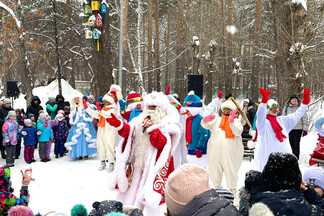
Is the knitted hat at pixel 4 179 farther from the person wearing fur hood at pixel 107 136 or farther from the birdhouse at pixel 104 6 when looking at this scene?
the birdhouse at pixel 104 6

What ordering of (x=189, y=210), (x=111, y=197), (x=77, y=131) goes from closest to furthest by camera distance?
(x=189, y=210)
(x=111, y=197)
(x=77, y=131)

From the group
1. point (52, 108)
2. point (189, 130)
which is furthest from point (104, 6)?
point (189, 130)

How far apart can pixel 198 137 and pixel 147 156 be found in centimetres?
186

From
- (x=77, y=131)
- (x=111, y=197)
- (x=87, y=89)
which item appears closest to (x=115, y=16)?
(x=87, y=89)

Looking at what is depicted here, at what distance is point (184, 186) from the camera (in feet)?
6.54

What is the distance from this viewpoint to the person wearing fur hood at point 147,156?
4148 mm

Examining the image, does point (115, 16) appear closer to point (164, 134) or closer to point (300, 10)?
point (300, 10)

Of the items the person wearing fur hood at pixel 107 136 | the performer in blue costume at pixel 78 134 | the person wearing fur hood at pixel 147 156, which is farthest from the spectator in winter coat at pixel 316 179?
the performer in blue costume at pixel 78 134

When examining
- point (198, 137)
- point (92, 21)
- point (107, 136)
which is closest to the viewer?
point (198, 137)

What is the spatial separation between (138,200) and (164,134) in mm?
921

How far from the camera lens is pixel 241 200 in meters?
2.53

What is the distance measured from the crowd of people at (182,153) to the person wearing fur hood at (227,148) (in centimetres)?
2

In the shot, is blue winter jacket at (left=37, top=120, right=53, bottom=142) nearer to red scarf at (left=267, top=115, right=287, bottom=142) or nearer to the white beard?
the white beard

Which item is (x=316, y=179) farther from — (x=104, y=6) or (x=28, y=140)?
(x=104, y=6)
